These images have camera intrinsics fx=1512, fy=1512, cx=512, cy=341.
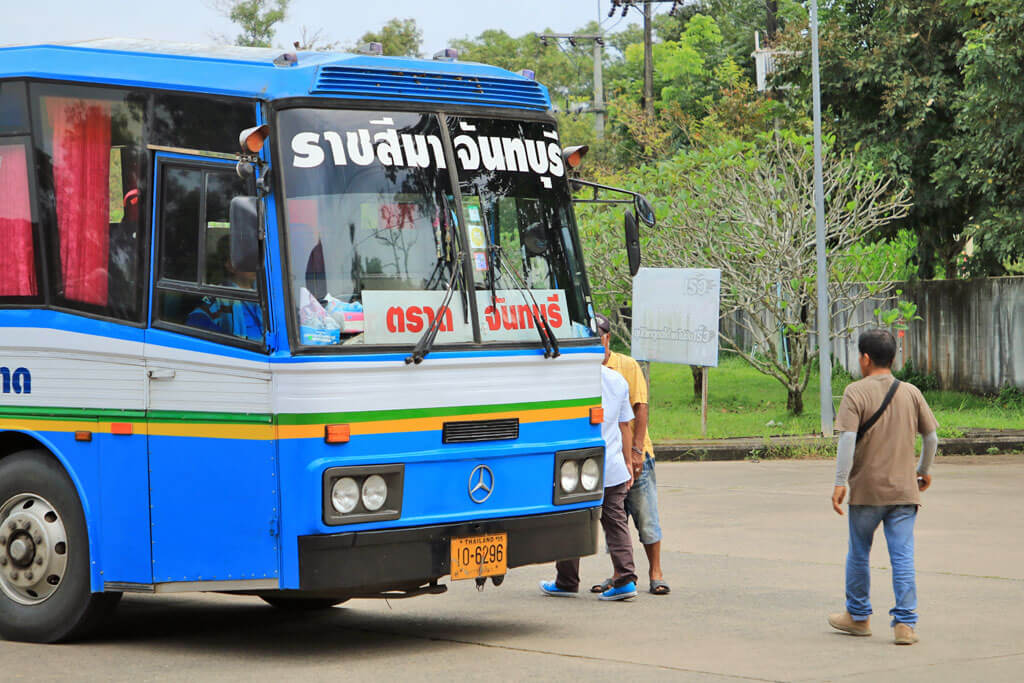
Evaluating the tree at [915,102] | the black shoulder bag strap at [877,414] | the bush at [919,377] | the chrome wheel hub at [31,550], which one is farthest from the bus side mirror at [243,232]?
the bush at [919,377]

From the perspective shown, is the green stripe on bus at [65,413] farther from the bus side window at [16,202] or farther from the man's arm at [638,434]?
the man's arm at [638,434]

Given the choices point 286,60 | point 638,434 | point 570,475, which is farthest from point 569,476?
point 286,60

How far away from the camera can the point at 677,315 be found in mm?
23172

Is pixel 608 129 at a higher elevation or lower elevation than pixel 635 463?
higher

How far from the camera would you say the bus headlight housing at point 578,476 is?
8820 millimetres

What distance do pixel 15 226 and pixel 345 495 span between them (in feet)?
8.93

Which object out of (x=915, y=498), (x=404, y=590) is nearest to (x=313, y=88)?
(x=404, y=590)

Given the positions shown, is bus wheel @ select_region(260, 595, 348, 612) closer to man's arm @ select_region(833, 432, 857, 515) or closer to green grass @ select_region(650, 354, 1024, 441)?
man's arm @ select_region(833, 432, 857, 515)

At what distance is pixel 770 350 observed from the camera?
2678 cm

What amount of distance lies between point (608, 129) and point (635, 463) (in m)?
46.9

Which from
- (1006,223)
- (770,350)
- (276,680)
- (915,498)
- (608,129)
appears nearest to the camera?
(276,680)

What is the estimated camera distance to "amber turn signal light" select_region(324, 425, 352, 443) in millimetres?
7812

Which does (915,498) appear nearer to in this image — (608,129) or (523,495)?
(523,495)

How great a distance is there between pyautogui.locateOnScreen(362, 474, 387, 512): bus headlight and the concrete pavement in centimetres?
86
